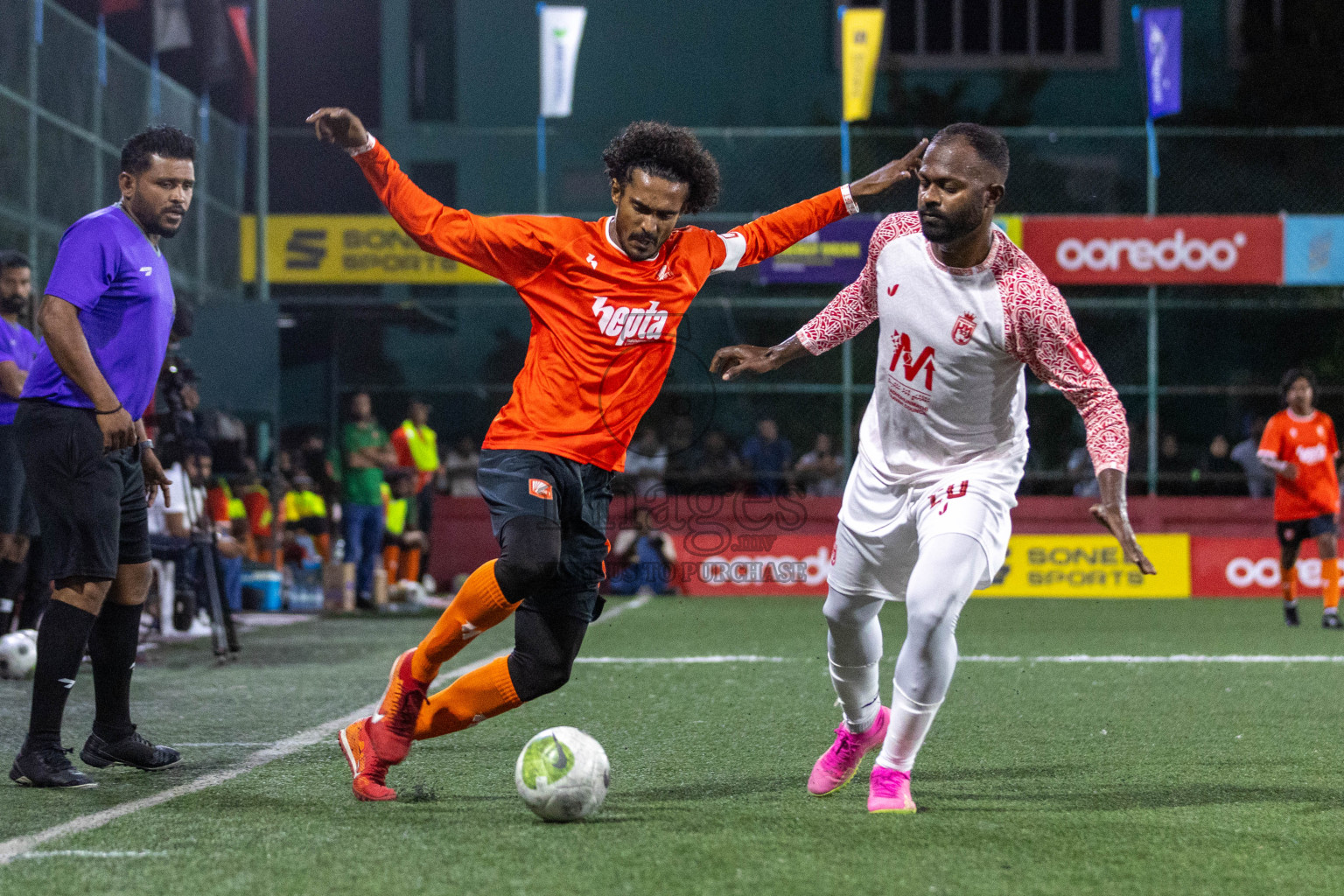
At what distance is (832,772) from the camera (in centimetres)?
486

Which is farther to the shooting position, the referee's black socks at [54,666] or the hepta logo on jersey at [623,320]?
the referee's black socks at [54,666]

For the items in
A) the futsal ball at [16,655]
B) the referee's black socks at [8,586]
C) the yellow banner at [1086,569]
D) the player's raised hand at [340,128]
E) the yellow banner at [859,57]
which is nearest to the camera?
the player's raised hand at [340,128]

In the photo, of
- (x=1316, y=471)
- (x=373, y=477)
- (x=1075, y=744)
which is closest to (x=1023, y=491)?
(x=1316, y=471)

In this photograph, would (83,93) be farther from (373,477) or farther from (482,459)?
(482,459)

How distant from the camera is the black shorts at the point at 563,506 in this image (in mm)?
4500

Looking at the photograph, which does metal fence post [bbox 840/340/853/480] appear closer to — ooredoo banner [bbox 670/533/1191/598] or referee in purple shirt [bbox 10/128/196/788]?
ooredoo banner [bbox 670/533/1191/598]

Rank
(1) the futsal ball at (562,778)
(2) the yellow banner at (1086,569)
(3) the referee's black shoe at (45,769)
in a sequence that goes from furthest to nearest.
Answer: (2) the yellow banner at (1086,569) < (3) the referee's black shoe at (45,769) < (1) the futsal ball at (562,778)

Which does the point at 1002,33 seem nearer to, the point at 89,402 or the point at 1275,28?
the point at 1275,28

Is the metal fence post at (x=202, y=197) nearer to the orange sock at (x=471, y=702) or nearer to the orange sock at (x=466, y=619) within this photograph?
the orange sock at (x=471, y=702)

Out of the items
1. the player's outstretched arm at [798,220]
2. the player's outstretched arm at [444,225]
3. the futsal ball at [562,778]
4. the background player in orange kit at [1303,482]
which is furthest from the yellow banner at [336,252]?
the futsal ball at [562,778]

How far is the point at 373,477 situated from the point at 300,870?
1091 centimetres

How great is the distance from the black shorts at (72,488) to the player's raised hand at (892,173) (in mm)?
2682

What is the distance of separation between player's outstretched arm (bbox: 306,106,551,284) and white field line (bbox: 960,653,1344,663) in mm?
5604

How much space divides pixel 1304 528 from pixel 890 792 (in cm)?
950
